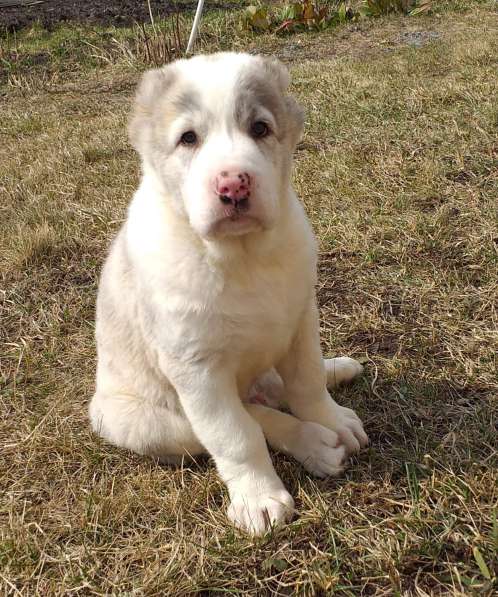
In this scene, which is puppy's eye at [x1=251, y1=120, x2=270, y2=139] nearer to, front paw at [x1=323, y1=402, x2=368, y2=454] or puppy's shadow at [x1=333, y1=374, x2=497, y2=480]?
front paw at [x1=323, y1=402, x2=368, y2=454]

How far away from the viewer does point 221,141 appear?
2.09 meters

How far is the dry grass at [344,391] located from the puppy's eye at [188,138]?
1.19 metres

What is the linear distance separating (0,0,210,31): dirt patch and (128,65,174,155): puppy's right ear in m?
9.79

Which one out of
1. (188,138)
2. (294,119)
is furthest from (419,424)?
(188,138)

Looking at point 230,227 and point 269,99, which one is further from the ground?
point 269,99

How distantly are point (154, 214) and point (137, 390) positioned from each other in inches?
27.3

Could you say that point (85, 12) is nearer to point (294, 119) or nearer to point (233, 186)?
point (294, 119)

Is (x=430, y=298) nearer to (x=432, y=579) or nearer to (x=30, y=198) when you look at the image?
(x=432, y=579)

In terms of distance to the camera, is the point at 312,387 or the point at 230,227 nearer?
the point at 230,227

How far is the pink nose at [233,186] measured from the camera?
6.54 ft

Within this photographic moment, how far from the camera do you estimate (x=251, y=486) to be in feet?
7.55

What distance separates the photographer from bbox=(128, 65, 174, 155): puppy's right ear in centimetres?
231

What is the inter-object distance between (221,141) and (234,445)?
3.13 ft

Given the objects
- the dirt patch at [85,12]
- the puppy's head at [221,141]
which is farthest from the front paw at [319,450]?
the dirt patch at [85,12]
